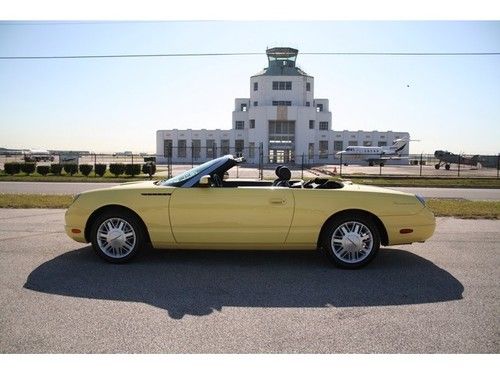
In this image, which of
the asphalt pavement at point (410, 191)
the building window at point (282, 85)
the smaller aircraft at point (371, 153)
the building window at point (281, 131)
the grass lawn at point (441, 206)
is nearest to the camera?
the grass lawn at point (441, 206)

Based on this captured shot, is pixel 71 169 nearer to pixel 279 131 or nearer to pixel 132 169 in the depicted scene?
pixel 132 169

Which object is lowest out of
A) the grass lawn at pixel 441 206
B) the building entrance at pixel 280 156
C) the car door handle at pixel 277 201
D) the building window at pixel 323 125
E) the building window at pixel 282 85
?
the grass lawn at pixel 441 206

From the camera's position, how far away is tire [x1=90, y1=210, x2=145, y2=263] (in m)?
5.85

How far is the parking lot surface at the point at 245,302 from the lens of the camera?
3.44 metres

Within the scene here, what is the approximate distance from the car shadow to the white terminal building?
59.0 m

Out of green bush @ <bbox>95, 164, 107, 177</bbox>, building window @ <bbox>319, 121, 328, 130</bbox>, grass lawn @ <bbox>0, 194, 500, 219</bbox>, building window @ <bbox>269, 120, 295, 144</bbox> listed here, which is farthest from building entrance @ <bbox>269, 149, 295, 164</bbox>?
grass lawn @ <bbox>0, 194, 500, 219</bbox>

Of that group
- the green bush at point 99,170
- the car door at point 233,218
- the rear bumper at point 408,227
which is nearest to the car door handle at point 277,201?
the car door at point 233,218

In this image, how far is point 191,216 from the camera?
573 cm

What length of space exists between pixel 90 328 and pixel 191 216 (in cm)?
228

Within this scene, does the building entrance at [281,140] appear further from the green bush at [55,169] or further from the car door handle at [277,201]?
the car door handle at [277,201]

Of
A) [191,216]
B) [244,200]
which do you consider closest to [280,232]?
[244,200]

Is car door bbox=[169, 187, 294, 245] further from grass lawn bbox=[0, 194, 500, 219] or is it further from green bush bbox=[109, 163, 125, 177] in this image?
green bush bbox=[109, 163, 125, 177]

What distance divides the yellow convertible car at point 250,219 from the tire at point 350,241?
1 cm

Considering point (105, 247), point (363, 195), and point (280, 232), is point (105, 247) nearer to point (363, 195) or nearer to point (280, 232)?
point (280, 232)
